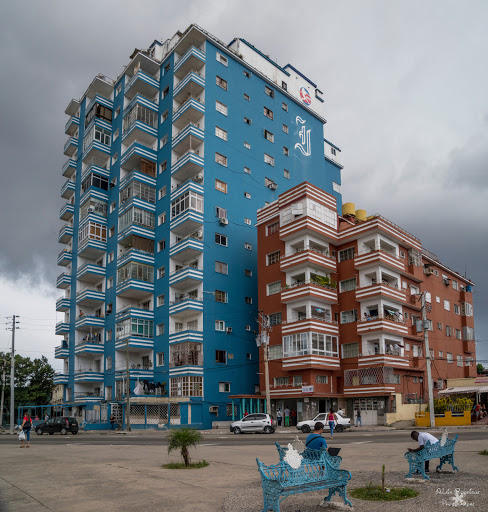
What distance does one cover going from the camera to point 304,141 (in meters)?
65.4

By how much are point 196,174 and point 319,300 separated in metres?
18.8

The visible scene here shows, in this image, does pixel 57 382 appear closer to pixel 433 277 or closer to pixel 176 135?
pixel 176 135

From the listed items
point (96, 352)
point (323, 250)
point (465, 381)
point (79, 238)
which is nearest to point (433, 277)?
point (465, 381)

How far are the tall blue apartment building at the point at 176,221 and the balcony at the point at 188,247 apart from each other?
0.55ft

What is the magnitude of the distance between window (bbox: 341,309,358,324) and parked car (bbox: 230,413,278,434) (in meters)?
12.5

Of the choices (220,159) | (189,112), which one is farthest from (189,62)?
(220,159)

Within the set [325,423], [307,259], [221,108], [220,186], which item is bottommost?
[325,423]

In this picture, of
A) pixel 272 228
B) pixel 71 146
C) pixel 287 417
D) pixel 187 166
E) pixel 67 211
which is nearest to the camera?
pixel 287 417

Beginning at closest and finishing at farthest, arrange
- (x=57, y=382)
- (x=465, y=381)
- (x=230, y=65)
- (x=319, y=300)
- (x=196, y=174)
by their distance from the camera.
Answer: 1. (x=319, y=300)
2. (x=465, y=381)
3. (x=196, y=174)
4. (x=230, y=65)
5. (x=57, y=382)

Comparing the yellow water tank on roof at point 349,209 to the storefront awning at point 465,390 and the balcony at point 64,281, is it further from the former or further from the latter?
the balcony at point 64,281

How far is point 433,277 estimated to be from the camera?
5497 cm

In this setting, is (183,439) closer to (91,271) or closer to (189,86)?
(189,86)

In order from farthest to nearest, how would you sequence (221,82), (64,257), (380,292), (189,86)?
1. (64,257)
2. (221,82)
3. (189,86)
4. (380,292)

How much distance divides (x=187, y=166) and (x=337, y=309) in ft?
67.0
